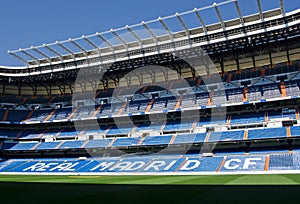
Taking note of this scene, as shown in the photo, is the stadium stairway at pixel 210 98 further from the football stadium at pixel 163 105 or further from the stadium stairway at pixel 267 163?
the stadium stairway at pixel 267 163

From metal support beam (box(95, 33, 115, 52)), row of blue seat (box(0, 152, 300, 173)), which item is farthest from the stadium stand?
metal support beam (box(95, 33, 115, 52))

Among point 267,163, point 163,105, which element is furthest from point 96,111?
point 267,163

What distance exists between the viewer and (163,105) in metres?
42.2

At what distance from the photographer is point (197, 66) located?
43.8 metres

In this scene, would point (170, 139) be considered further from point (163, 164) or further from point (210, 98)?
point (210, 98)

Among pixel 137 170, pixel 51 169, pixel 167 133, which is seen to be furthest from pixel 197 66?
pixel 51 169

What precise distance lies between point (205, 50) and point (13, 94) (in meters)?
38.6

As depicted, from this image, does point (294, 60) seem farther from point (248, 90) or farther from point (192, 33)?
point (192, 33)

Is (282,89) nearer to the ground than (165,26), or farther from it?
nearer to the ground

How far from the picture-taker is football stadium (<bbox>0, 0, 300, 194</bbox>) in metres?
31.2

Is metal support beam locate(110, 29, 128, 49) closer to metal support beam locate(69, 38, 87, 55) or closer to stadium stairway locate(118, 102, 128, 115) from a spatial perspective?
metal support beam locate(69, 38, 87, 55)

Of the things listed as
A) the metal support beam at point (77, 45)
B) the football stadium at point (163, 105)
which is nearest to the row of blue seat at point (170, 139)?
the football stadium at point (163, 105)

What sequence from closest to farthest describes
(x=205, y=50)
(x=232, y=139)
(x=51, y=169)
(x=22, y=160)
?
(x=232, y=139) → (x=51, y=169) → (x=205, y=50) → (x=22, y=160)

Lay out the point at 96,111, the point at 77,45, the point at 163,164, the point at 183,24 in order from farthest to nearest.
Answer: the point at 96,111 < the point at 77,45 < the point at 183,24 < the point at 163,164
